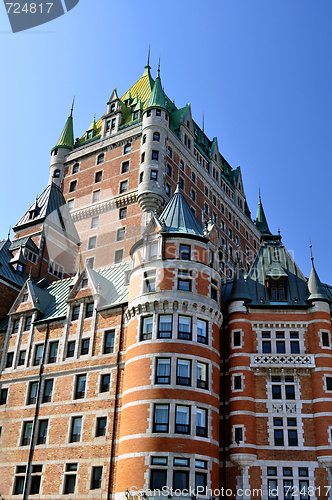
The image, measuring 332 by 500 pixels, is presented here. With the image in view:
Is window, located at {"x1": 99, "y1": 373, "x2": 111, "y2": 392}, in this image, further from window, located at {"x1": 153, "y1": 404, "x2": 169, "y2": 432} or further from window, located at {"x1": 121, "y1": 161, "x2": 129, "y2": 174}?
window, located at {"x1": 121, "y1": 161, "x2": 129, "y2": 174}

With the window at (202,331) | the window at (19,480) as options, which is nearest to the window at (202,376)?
the window at (202,331)

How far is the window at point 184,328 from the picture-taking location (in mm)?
47656

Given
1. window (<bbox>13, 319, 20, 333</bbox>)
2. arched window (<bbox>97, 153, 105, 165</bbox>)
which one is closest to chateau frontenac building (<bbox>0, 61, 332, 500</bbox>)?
window (<bbox>13, 319, 20, 333</bbox>)

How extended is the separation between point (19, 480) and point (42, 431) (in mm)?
4481

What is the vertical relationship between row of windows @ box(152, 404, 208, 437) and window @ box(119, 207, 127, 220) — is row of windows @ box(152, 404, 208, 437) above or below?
below

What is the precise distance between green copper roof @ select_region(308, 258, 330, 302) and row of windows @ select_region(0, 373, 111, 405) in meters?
18.8

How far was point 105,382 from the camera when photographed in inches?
2029

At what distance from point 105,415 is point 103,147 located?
4637 centimetres

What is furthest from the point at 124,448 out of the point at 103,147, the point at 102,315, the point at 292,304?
the point at 103,147

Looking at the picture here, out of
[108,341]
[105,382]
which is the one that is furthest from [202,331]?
[105,382]

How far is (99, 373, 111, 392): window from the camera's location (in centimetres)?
5116

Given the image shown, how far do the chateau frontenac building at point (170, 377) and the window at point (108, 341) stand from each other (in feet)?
0.33

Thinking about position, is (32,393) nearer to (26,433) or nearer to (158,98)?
(26,433)

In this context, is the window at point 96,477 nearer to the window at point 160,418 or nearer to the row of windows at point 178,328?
the window at point 160,418
